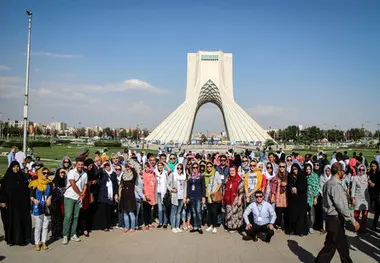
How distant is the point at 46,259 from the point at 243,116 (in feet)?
143

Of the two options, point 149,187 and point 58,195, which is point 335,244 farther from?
point 58,195

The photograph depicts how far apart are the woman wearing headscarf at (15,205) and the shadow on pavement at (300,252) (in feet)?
14.6

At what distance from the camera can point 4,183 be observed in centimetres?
536

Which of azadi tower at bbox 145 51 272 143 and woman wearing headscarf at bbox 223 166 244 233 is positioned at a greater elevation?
azadi tower at bbox 145 51 272 143

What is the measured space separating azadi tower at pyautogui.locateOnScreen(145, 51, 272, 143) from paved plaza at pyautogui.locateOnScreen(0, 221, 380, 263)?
38354mm

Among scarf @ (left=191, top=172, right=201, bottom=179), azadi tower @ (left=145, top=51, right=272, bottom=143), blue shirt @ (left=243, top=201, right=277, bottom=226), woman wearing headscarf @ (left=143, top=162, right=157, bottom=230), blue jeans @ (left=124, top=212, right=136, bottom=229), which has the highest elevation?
azadi tower @ (left=145, top=51, right=272, bottom=143)

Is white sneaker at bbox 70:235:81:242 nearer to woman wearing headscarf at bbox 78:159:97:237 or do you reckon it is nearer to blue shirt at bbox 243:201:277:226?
woman wearing headscarf at bbox 78:159:97:237

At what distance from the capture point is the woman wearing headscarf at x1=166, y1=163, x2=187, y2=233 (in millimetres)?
6480

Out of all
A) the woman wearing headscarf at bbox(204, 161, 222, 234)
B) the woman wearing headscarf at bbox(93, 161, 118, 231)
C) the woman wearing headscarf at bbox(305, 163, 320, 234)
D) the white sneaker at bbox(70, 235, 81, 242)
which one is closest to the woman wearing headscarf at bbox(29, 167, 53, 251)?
the white sneaker at bbox(70, 235, 81, 242)

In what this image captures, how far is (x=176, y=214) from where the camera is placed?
6.56m

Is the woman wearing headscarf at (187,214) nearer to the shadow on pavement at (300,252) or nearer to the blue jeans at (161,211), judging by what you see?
the blue jeans at (161,211)

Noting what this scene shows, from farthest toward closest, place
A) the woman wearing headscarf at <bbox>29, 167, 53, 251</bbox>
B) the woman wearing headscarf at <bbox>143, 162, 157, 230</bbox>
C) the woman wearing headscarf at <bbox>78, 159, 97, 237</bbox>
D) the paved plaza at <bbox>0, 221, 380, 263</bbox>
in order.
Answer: the woman wearing headscarf at <bbox>143, 162, 157, 230</bbox>, the woman wearing headscarf at <bbox>78, 159, 97, 237</bbox>, the woman wearing headscarf at <bbox>29, 167, 53, 251</bbox>, the paved plaza at <bbox>0, 221, 380, 263</bbox>

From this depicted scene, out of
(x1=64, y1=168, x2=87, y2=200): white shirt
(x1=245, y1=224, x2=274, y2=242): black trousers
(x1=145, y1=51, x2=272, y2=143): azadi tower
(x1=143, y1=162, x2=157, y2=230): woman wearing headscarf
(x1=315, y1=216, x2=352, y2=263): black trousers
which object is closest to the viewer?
(x1=315, y1=216, x2=352, y2=263): black trousers

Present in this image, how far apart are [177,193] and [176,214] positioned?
0.44m
